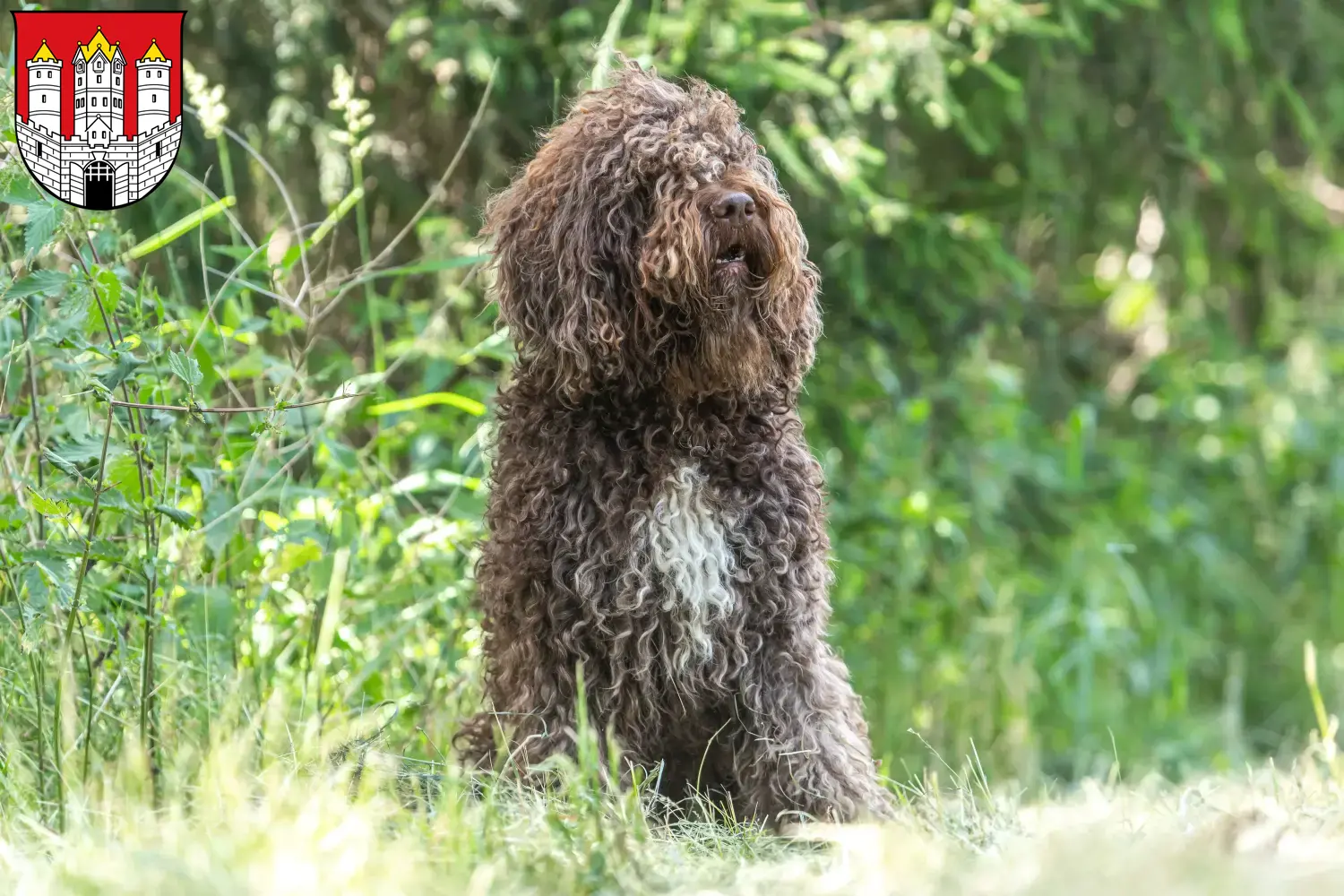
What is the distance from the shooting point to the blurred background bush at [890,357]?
388 cm

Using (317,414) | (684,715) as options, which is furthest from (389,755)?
(317,414)

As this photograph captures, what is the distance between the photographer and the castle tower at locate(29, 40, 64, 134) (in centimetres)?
365

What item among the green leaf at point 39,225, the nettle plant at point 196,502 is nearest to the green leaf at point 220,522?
the nettle plant at point 196,502

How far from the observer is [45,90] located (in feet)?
12.2

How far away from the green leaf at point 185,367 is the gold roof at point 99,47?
1148 millimetres

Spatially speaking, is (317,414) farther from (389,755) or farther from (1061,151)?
(1061,151)

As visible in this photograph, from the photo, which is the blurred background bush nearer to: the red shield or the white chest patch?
the red shield

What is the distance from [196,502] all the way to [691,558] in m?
1.40

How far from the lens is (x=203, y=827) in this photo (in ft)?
8.34

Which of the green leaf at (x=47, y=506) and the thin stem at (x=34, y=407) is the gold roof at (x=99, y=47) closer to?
the thin stem at (x=34, y=407)

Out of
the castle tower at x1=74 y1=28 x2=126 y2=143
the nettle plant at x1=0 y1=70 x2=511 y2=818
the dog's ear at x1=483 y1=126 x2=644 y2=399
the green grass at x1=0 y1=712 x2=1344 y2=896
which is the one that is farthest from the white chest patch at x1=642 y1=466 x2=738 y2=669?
the castle tower at x1=74 y1=28 x2=126 y2=143

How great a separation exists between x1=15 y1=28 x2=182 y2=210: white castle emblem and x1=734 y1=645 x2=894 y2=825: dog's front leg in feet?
6.67

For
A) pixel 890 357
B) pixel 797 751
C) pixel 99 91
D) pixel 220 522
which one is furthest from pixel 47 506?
pixel 890 357

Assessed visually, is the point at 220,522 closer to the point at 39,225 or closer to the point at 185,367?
the point at 185,367
